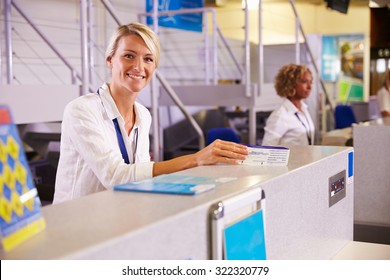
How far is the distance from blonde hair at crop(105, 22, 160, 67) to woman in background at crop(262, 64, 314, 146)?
70.9 inches

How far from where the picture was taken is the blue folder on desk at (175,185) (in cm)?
125

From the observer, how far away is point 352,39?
12.4 m

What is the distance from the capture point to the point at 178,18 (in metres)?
6.60

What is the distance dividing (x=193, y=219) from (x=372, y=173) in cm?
262

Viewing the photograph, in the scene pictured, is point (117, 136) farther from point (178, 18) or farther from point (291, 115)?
point (178, 18)

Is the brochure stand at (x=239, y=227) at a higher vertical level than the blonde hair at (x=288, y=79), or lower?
lower

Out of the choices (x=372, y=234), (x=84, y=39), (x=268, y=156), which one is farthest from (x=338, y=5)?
(x=268, y=156)

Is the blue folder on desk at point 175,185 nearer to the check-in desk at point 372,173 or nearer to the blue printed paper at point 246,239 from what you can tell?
the blue printed paper at point 246,239

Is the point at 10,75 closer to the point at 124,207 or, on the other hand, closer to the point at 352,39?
the point at 124,207

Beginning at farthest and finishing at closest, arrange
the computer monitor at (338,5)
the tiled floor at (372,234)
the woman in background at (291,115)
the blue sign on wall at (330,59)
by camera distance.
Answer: the blue sign on wall at (330,59)
the computer monitor at (338,5)
the woman in background at (291,115)
the tiled floor at (372,234)

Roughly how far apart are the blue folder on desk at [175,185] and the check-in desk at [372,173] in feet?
7.36

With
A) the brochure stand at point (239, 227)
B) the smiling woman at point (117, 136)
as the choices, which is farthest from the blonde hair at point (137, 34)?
the brochure stand at point (239, 227)

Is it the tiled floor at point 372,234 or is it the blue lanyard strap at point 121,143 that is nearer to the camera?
the blue lanyard strap at point 121,143
